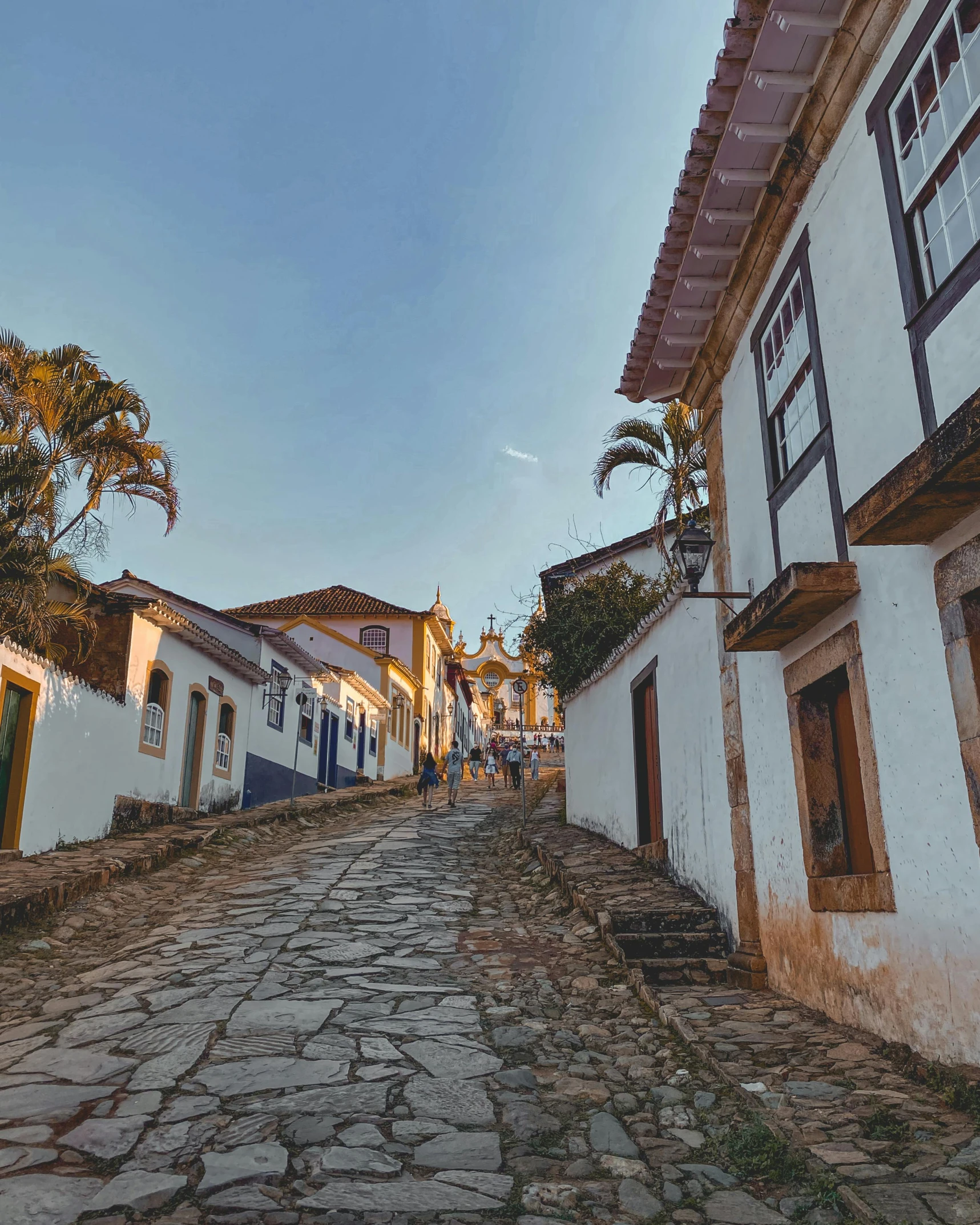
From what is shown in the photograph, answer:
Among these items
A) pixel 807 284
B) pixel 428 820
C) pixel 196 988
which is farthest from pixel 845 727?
pixel 428 820

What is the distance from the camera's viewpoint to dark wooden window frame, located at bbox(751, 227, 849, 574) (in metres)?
5.67

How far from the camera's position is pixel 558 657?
666 inches

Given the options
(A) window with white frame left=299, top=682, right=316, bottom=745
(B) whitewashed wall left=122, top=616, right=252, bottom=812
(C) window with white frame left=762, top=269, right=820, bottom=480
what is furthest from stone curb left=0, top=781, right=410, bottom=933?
(C) window with white frame left=762, top=269, right=820, bottom=480

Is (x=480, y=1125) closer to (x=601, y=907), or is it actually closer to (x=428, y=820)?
(x=601, y=907)

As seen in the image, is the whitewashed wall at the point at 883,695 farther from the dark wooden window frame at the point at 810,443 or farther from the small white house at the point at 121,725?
the small white house at the point at 121,725

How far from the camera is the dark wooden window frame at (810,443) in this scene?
5.67 metres

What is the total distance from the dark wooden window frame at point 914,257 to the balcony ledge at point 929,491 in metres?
0.53

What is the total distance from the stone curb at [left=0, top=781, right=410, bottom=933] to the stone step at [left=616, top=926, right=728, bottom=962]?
5.36 m

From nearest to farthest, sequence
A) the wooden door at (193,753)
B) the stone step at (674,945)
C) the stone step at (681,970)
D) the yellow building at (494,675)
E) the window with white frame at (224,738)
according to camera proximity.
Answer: the stone step at (681,970), the stone step at (674,945), the wooden door at (193,753), the window with white frame at (224,738), the yellow building at (494,675)

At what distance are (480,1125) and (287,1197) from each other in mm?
1068

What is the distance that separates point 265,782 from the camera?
21094 mm

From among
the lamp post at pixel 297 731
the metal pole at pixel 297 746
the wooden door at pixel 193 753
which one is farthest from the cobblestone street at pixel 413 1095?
the metal pole at pixel 297 746

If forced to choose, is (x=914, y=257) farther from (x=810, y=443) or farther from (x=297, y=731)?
(x=297, y=731)

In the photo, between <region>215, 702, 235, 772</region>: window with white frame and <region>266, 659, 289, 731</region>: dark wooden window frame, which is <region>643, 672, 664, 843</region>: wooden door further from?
<region>266, 659, 289, 731</region>: dark wooden window frame
